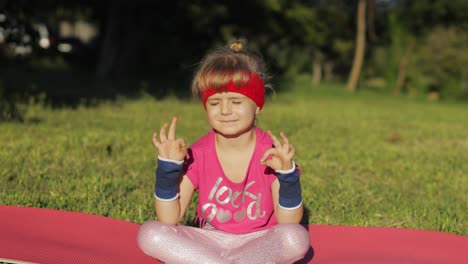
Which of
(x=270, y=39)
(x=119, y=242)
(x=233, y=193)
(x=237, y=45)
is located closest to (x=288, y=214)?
(x=233, y=193)

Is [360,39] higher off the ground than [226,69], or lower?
lower

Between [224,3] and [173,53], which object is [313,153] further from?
[173,53]

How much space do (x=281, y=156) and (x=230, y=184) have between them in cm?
42

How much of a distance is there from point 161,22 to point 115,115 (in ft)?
40.7

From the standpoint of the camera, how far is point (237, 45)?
3.28 meters

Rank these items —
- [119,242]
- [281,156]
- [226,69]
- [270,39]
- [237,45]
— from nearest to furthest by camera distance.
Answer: [281,156], [226,69], [237,45], [119,242], [270,39]

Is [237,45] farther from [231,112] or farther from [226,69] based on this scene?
[231,112]

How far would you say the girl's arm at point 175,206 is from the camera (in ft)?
10.3

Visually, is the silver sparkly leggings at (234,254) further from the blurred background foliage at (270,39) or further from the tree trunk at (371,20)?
the tree trunk at (371,20)

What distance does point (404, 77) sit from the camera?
22.9 meters

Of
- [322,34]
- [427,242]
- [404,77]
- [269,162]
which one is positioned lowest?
[404,77]

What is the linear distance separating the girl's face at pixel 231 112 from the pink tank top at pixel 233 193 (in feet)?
0.55

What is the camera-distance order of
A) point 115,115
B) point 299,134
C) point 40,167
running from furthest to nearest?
1. point 115,115
2. point 299,134
3. point 40,167

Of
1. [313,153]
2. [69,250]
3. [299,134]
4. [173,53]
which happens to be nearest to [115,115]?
[299,134]
